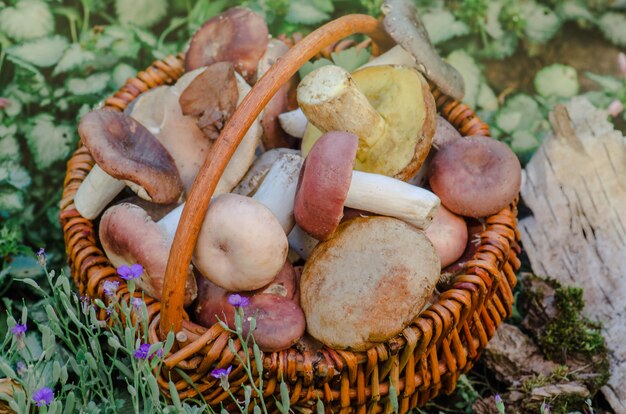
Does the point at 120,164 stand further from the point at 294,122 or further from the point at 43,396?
the point at 43,396

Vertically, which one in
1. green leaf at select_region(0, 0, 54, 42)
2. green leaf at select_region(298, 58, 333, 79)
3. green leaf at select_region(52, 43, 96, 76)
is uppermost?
green leaf at select_region(298, 58, 333, 79)

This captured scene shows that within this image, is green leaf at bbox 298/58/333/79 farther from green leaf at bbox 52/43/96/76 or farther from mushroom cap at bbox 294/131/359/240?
green leaf at bbox 52/43/96/76

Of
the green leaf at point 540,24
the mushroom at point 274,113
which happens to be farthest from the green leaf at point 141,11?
the green leaf at point 540,24

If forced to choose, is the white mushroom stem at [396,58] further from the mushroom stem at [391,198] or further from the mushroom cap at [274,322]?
the mushroom cap at [274,322]

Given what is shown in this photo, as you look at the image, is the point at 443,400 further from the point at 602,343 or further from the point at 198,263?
the point at 198,263

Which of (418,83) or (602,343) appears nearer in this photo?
(418,83)

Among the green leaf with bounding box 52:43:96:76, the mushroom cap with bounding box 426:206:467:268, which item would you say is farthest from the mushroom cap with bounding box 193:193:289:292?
the green leaf with bounding box 52:43:96:76

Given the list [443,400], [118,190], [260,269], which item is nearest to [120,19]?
[118,190]
